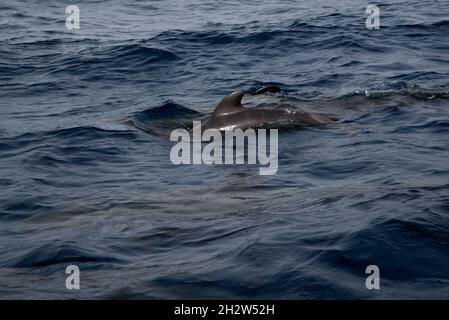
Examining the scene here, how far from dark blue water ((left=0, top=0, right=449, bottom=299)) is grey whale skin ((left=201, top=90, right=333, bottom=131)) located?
0.44 m

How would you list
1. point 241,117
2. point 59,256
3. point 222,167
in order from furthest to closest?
point 241,117 → point 222,167 → point 59,256

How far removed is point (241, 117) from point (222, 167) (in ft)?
7.28

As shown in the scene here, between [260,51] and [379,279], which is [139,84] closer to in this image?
[260,51]

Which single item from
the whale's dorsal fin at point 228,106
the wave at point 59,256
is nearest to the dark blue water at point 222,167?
the wave at point 59,256

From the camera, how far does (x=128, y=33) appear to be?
945 inches

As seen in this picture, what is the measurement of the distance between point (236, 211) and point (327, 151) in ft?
10.6

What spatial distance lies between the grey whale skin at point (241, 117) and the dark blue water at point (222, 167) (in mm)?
436

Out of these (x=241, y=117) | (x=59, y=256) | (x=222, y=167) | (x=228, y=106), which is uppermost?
(x=228, y=106)

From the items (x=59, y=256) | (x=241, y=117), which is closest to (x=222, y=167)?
(x=241, y=117)

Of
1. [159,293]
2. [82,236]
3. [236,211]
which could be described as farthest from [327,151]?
[159,293]

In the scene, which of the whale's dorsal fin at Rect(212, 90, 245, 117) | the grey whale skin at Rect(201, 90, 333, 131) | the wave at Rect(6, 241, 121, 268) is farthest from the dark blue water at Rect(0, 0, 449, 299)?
the whale's dorsal fin at Rect(212, 90, 245, 117)

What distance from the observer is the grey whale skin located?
13.9 meters

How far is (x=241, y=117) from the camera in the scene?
551 inches

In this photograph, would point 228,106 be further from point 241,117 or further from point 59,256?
point 59,256
